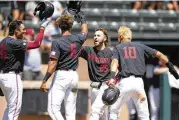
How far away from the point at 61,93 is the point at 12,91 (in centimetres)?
73

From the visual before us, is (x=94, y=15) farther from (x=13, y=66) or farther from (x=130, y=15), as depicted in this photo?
(x=13, y=66)

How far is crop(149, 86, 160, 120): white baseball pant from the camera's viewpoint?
12.9m

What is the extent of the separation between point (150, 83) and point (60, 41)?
4294 mm

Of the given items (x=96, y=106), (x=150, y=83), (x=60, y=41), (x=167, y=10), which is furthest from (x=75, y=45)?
(x=167, y=10)

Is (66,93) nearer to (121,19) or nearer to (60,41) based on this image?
(60,41)

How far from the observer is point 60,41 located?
9.52 m

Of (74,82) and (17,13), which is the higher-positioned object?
(17,13)

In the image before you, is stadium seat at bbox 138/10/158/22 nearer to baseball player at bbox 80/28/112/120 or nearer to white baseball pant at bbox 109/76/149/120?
baseball player at bbox 80/28/112/120

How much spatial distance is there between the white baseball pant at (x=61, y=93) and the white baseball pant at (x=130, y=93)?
65 cm

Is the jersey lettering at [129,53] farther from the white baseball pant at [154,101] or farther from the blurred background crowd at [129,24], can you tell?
the white baseball pant at [154,101]

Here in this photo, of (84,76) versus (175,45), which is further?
(175,45)

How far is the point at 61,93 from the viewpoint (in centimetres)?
947

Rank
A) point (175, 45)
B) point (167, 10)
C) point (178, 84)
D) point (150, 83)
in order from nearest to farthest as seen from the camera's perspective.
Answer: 1. point (178, 84)
2. point (150, 83)
3. point (175, 45)
4. point (167, 10)

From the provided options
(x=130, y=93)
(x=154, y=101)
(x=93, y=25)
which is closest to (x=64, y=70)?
(x=130, y=93)
